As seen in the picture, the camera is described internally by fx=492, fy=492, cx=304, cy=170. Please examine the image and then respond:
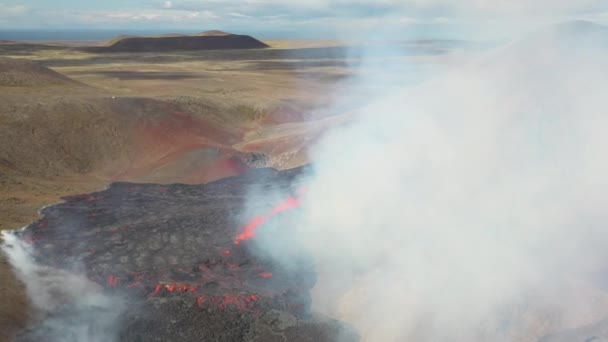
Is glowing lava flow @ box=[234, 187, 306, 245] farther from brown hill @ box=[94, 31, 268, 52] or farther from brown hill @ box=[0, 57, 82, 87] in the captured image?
brown hill @ box=[94, 31, 268, 52]

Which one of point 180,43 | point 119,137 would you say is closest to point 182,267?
point 119,137

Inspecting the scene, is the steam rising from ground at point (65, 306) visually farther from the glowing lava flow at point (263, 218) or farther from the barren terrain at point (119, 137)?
the glowing lava flow at point (263, 218)

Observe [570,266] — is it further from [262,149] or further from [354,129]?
[262,149]

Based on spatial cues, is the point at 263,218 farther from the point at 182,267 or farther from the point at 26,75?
the point at 26,75

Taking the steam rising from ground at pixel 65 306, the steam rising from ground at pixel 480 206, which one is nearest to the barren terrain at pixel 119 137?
the steam rising from ground at pixel 65 306

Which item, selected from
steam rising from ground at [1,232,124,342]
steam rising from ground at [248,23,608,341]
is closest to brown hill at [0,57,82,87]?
steam rising from ground at [248,23,608,341]
